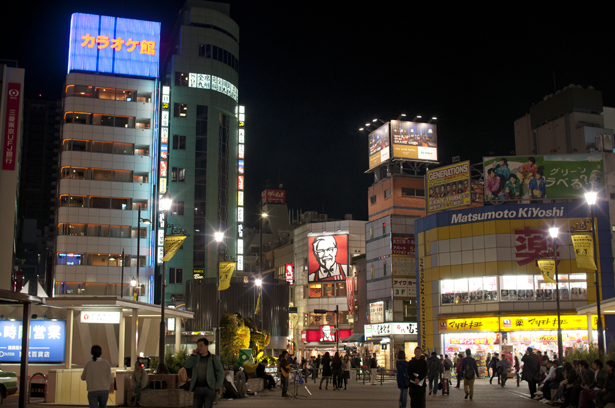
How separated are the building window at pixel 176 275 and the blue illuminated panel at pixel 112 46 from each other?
24336mm

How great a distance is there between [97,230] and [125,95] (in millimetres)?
14977

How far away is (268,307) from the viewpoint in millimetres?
69312

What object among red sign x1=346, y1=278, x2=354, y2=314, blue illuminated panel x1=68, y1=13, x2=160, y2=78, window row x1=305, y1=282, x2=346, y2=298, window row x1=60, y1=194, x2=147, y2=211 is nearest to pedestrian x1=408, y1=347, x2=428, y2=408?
window row x1=60, y1=194, x2=147, y2=211

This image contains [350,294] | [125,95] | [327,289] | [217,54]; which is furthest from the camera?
[327,289]

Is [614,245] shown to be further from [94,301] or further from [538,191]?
[94,301]

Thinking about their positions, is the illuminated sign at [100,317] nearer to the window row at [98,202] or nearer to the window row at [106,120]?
the window row at [98,202]

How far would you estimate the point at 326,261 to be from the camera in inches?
3720

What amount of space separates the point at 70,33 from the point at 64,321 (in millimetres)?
56421

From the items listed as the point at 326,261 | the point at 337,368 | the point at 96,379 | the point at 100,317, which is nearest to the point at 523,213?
the point at 337,368

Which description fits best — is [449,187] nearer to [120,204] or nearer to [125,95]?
[120,204]

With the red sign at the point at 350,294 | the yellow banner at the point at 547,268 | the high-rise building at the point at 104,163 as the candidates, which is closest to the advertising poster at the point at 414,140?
the red sign at the point at 350,294

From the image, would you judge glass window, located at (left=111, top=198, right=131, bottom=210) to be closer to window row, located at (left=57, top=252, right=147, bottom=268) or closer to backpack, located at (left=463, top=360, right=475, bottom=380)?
window row, located at (left=57, top=252, right=147, bottom=268)

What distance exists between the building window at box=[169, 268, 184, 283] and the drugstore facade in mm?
36650

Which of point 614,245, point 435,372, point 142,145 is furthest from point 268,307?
point 435,372
